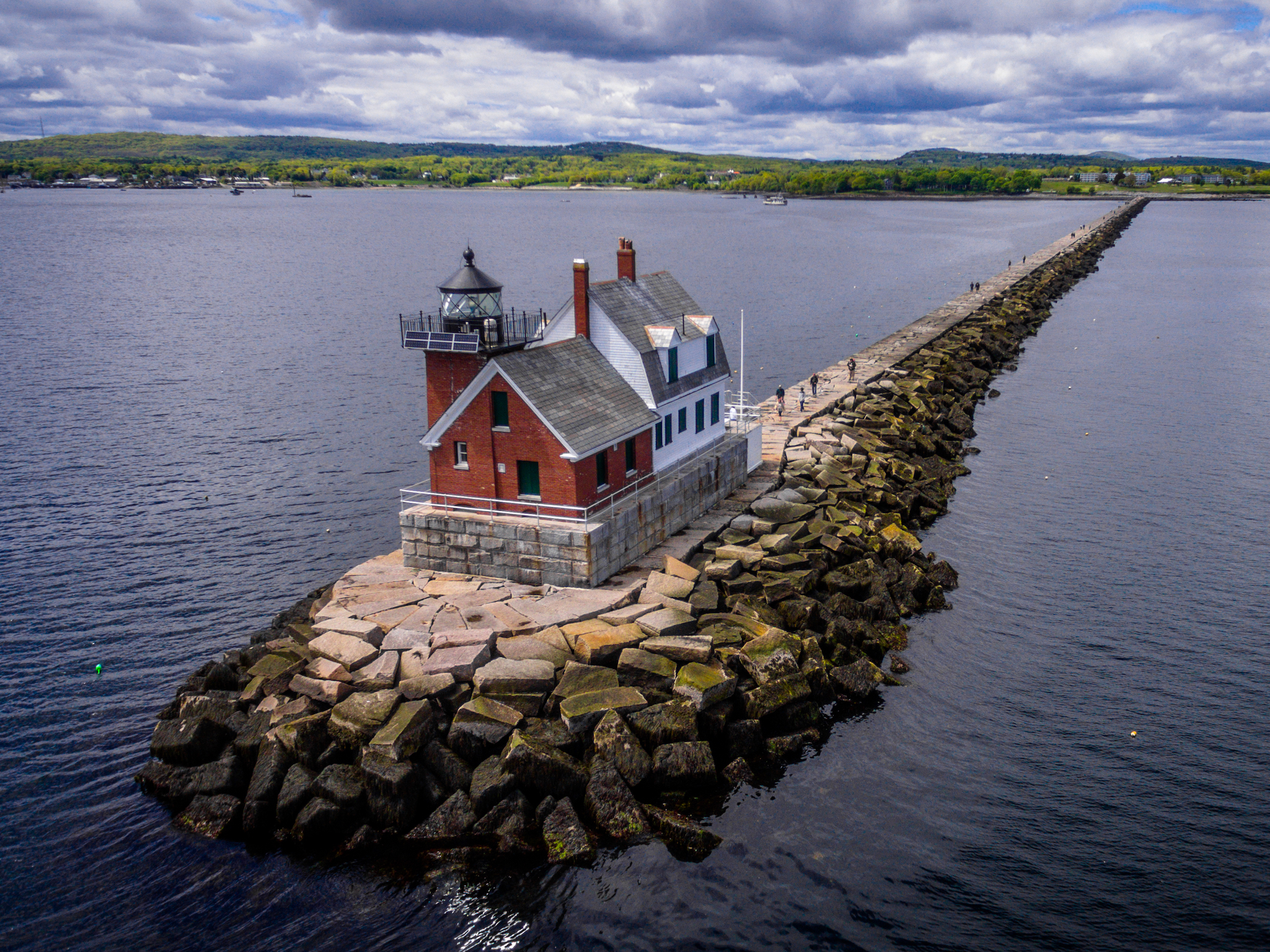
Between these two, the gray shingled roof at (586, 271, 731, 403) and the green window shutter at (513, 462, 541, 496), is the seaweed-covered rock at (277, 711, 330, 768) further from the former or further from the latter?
the gray shingled roof at (586, 271, 731, 403)

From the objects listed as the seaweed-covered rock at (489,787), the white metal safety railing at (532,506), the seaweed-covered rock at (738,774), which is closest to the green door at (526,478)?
the white metal safety railing at (532,506)

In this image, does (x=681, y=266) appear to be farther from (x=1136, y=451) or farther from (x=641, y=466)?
(x=641, y=466)

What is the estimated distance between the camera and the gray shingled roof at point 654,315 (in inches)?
1252

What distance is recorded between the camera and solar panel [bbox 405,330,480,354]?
27.3 meters

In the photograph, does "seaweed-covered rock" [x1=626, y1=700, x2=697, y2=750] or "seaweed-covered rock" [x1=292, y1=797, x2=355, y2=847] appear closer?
"seaweed-covered rock" [x1=292, y1=797, x2=355, y2=847]

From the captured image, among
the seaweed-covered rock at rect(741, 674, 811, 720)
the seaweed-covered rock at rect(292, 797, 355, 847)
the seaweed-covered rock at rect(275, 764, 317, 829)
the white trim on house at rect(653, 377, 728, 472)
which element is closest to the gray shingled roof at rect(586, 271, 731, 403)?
the white trim on house at rect(653, 377, 728, 472)

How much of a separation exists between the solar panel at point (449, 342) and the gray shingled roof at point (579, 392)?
0.84 meters

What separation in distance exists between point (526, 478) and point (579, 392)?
10.9ft

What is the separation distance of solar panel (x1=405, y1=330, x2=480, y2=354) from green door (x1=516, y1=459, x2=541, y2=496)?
3.62m

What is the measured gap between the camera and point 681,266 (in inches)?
5202

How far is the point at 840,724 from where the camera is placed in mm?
24672

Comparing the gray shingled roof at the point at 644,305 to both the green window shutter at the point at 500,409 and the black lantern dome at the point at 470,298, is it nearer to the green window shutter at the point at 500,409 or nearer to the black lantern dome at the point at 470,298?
the black lantern dome at the point at 470,298

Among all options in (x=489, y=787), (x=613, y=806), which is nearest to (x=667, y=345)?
(x=613, y=806)

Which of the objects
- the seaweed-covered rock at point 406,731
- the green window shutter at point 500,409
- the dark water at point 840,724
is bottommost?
the dark water at point 840,724
